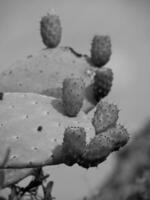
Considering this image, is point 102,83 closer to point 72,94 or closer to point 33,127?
point 72,94

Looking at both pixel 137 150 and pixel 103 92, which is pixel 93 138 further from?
pixel 137 150

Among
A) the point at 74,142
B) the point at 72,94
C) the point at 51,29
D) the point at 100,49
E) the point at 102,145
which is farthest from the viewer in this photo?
the point at 51,29

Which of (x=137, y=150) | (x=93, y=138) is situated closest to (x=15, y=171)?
(x=93, y=138)

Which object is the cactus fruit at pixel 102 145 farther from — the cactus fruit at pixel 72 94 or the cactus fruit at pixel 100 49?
the cactus fruit at pixel 100 49

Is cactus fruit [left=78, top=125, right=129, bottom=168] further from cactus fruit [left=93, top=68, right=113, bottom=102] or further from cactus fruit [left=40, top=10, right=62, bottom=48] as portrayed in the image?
cactus fruit [left=40, top=10, right=62, bottom=48]

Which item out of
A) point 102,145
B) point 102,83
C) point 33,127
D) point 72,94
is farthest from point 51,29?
point 102,145

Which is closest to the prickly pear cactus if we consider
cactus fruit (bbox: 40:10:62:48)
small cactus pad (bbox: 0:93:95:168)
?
small cactus pad (bbox: 0:93:95:168)
